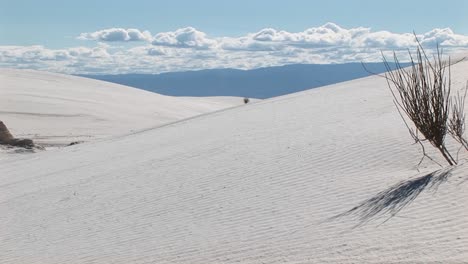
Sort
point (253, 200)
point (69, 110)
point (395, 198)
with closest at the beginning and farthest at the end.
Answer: point (395, 198) < point (253, 200) < point (69, 110)

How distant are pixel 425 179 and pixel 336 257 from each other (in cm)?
242

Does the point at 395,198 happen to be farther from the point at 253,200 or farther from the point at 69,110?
the point at 69,110

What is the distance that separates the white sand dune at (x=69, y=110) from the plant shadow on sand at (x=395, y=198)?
1692 centimetres

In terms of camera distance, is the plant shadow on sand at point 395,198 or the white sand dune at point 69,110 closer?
the plant shadow on sand at point 395,198

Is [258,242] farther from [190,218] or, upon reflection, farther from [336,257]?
[190,218]

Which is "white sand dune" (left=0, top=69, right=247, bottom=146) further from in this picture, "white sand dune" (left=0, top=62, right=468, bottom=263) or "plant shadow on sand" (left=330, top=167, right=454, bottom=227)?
"plant shadow on sand" (left=330, top=167, right=454, bottom=227)

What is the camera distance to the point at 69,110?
1533 inches

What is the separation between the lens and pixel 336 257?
6.54 meters

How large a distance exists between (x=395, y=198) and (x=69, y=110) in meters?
32.9

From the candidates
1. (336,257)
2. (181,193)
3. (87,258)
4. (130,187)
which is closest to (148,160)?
(130,187)

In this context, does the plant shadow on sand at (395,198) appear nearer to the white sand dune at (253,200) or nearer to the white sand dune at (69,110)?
the white sand dune at (253,200)

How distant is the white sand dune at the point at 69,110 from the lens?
103ft

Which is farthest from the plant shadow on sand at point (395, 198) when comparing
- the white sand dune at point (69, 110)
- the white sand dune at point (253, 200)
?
the white sand dune at point (69, 110)

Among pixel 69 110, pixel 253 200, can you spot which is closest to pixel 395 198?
pixel 253 200
